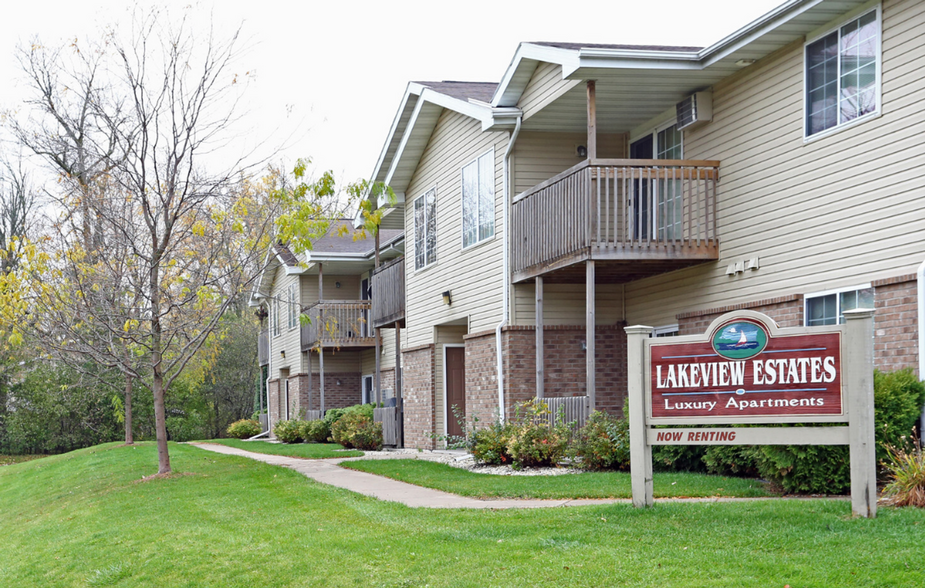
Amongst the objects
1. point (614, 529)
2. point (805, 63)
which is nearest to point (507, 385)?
point (805, 63)

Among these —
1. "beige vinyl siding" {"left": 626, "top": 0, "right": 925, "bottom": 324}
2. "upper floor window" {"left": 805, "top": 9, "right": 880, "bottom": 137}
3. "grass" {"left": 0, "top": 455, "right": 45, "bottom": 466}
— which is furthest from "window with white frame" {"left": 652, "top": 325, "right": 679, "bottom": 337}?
"grass" {"left": 0, "top": 455, "right": 45, "bottom": 466}

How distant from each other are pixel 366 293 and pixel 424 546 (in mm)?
24812

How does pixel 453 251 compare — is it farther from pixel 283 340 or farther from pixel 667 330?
pixel 283 340

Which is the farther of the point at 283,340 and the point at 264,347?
Answer: the point at 264,347

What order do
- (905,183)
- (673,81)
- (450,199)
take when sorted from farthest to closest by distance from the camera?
(450,199) < (673,81) < (905,183)

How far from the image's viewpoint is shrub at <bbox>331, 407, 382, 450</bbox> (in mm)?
23266

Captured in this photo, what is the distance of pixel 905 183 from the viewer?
10508 mm

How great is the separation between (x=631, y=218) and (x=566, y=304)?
3.43 m

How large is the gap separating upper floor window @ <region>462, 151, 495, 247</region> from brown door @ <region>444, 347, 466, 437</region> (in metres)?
2.98

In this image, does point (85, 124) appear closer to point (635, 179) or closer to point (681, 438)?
point (635, 179)

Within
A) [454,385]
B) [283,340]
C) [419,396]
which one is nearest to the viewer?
[454,385]

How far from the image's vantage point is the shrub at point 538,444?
45.0ft

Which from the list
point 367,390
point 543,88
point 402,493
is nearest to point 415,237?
point 543,88

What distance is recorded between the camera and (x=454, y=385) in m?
20.7
